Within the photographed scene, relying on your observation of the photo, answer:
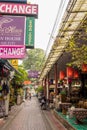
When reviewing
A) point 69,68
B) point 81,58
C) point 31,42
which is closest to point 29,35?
point 31,42

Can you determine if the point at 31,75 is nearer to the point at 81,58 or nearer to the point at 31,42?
the point at 31,42

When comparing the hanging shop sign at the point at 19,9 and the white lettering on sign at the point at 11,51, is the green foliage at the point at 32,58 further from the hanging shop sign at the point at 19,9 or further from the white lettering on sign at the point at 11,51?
the white lettering on sign at the point at 11,51

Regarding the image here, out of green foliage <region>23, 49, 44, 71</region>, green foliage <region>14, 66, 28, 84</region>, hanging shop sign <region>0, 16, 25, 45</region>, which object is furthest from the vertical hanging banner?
green foliage <region>23, 49, 44, 71</region>

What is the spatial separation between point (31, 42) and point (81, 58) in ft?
18.5

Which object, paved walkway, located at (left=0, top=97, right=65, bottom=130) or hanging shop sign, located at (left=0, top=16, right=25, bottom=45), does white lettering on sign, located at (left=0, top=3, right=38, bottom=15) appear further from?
paved walkway, located at (left=0, top=97, right=65, bottom=130)

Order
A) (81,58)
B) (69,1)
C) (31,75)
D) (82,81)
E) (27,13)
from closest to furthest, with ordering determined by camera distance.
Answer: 1. (69,1)
2. (81,58)
3. (27,13)
4. (82,81)
5. (31,75)

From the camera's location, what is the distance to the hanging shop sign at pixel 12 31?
546 inches

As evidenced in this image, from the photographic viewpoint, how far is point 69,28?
39.5 feet

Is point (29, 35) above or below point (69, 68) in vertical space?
above

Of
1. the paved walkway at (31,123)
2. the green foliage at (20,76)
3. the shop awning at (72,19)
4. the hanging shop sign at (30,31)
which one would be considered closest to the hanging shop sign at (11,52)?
the shop awning at (72,19)

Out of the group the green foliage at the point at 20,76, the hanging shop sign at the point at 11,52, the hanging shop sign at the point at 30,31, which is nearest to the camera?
the hanging shop sign at the point at 11,52

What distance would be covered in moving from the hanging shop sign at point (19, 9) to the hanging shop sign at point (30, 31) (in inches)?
19.2

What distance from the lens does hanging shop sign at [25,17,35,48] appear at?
609 inches

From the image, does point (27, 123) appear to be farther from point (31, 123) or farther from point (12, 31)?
point (12, 31)
